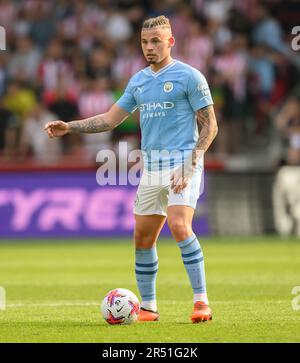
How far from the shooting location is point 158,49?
923 centimetres

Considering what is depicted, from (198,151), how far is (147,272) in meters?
1.27

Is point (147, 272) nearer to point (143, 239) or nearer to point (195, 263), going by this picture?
point (143, 239)

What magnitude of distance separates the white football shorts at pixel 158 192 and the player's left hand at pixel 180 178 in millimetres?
90

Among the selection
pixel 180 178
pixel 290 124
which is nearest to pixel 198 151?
pixel 180 178

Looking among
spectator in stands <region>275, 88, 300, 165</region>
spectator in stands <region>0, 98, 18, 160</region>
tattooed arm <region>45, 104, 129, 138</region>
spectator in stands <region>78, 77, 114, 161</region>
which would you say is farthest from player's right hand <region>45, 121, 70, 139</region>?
spectator in stands <region>0, 98, 18, 160</region>

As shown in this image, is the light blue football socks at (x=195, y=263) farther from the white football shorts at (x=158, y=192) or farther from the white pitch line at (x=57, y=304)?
the white pitch line at (x=57, y=304)

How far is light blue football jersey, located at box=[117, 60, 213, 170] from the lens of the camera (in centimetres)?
917

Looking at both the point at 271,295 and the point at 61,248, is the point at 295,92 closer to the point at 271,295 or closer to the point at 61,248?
the point at 61,248

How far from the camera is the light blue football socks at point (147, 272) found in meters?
9.46

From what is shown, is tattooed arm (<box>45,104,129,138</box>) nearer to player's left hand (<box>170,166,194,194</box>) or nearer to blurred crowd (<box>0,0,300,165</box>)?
player's left hand (<box>170,166,194,194</box>)

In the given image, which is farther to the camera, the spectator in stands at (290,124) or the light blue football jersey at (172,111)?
the spectator in stands at (290,124)

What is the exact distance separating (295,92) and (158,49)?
590 inches

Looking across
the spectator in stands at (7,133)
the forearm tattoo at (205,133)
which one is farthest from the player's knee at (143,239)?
the spectator in stands at (7,133)

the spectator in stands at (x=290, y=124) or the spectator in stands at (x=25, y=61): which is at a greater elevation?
the spectator in stands at (x=25, y=61)
